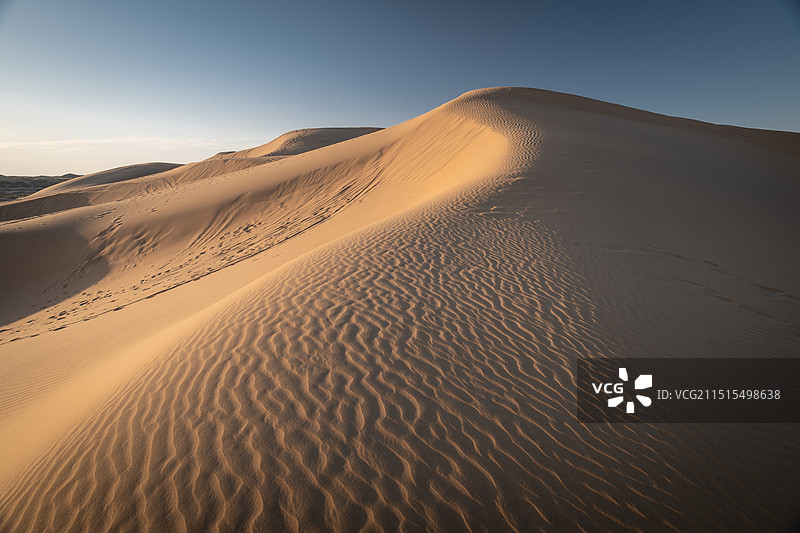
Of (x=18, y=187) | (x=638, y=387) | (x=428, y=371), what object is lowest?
(x=638, y=387)

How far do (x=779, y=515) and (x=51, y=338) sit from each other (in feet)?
36.4

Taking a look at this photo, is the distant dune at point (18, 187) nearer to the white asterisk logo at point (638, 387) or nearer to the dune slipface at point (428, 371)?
the dune slipface at point (428, 371)

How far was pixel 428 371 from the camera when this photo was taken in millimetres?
3455

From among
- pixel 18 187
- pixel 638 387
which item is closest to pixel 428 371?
pixel 638 387

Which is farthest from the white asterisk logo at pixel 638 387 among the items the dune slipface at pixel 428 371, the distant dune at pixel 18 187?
the distant dune at pixel 18 187

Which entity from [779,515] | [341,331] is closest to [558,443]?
[779,515]

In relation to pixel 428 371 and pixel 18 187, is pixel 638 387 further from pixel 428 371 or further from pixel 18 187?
pixel 18 187

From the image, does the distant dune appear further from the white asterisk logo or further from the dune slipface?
the white asterisk logo

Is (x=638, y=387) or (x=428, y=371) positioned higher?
(x=428, y=371)

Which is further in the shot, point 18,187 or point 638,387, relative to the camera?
point 18,187

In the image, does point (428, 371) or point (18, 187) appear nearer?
point (428, 371)

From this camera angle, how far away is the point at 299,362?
11.8 ft

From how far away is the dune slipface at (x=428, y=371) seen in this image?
2.35 metres

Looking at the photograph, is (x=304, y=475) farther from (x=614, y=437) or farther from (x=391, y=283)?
(x=391, y=283)
